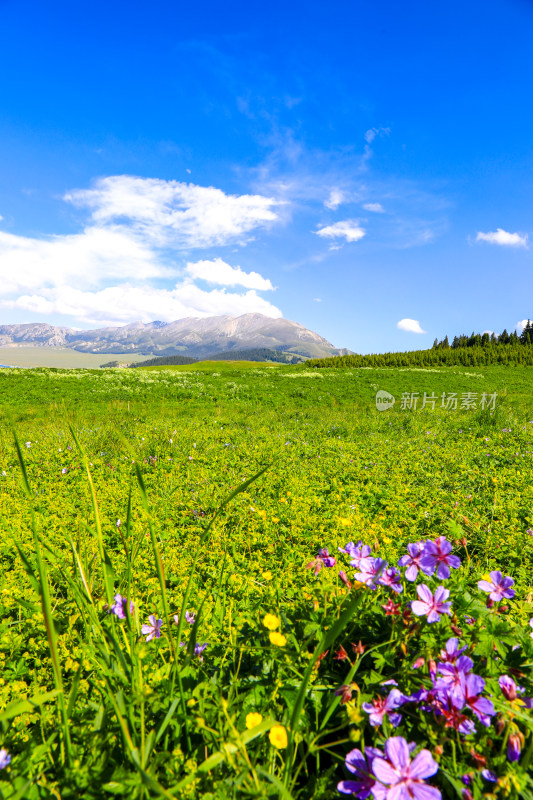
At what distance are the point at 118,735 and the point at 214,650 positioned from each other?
0.96m

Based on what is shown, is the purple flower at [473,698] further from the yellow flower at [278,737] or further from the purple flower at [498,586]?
the yellow flower at [278,737]

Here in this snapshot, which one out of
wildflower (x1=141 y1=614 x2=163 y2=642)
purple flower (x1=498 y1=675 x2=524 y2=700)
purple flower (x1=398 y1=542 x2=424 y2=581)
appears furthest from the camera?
wildflower (x1=141 y1=614 x2=163 y2=642)

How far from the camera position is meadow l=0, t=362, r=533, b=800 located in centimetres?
137

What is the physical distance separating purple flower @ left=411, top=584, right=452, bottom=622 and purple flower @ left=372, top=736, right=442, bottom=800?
51 centimetres

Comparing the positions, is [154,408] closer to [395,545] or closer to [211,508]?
[211,508]

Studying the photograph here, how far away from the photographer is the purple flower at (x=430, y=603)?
153 centimetres

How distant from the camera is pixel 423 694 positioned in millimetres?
1367

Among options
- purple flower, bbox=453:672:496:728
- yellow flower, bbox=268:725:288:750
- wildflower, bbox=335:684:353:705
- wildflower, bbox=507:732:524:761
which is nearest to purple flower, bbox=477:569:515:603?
purple flower, bbox=453:672:496:728

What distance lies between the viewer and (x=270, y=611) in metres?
3.06

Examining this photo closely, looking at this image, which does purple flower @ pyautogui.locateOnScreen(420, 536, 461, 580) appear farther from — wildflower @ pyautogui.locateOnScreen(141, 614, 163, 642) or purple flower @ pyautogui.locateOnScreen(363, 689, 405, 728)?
wildflower @ pyautogui.locateOnScreen(141, 614, 163, 642)

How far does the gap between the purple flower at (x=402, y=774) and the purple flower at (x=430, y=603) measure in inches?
19.9

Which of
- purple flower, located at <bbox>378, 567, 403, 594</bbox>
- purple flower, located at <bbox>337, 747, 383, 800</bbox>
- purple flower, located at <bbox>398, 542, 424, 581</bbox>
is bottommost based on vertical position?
purple flower, located at <bbox>337, 747, 383, 800</bbox>

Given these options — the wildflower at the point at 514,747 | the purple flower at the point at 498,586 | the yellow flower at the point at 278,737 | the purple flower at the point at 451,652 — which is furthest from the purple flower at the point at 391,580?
the yellow flower at the point at 278,737

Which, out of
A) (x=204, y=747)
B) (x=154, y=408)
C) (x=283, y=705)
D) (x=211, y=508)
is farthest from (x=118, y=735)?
(x=154, y=408)
